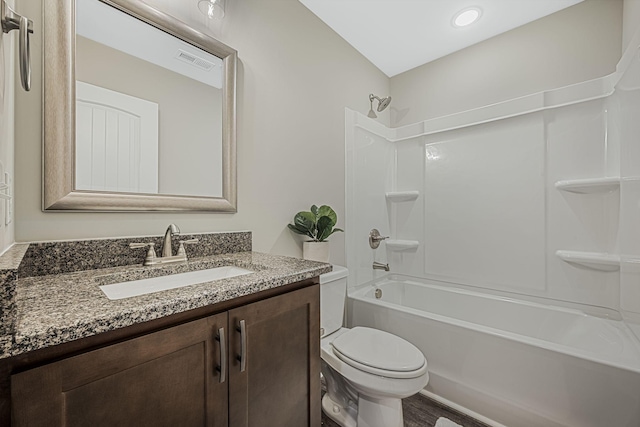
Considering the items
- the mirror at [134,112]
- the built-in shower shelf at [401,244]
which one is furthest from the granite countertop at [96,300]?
the built-in shower shelf at [401,244]

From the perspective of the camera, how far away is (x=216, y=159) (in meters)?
1.42

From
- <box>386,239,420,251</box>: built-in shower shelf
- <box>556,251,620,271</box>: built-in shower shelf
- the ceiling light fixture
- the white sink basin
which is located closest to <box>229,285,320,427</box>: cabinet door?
the white sink basin

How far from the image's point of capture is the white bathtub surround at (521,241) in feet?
4.66

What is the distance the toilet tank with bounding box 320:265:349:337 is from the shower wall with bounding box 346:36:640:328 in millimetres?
607

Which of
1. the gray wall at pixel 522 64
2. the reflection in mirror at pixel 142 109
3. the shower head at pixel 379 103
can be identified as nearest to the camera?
the reflection in mirror at pixel 142 109

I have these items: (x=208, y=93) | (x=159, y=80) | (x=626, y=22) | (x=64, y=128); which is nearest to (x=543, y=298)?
(x=626, y=22)

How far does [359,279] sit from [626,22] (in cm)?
240

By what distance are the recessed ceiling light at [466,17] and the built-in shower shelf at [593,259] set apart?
5.77ft

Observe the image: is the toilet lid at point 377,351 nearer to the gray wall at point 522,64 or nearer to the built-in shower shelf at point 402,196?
the built-in shower shelf at point 402,196

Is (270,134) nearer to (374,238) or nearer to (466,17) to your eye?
(374,238)

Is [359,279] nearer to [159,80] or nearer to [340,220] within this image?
[340,220]

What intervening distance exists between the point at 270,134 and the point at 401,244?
1626 millimetres

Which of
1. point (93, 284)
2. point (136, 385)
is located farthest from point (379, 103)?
point (136, 385)

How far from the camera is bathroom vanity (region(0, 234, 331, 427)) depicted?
1.68 feet
